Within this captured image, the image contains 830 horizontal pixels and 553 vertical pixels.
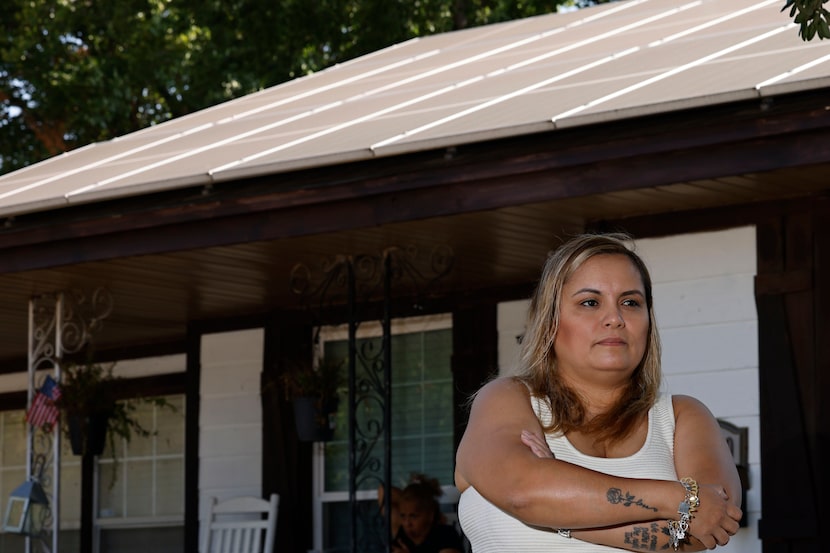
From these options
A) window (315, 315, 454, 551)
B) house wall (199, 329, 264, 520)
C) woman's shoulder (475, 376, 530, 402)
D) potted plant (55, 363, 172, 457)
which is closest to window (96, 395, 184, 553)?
potted plant (55, 363, 172, 457)

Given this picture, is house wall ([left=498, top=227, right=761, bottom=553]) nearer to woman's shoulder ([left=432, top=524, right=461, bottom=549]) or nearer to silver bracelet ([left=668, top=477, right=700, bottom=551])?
woman's shoulder ([left=432, top=524, right=461, bottom=549])

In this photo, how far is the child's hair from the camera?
834cm

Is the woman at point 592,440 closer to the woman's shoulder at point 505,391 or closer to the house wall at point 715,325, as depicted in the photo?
the woman's shoulder at point 505,391

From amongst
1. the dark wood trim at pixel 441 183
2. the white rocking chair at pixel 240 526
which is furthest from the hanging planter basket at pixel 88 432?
the dark wood trim at pixel 441 183

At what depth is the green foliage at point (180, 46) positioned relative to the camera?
16.7 m

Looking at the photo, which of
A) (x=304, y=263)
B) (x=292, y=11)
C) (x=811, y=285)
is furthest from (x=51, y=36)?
(x=811, y=285)

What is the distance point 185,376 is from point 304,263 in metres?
2.64

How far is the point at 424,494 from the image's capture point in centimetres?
836

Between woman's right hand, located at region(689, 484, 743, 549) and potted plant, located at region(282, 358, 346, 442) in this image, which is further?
potted plant, located at region(282, 358, 346, 442)

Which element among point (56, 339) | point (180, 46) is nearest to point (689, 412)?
point (56, 339)

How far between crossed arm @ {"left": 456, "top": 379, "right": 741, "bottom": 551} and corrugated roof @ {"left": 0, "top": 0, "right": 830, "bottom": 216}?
2.99 m

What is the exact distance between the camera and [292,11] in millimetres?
16922

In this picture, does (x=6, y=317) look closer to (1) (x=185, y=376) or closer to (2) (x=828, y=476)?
(1) (x=185, y=376)

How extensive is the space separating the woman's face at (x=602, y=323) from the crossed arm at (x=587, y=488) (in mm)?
156
